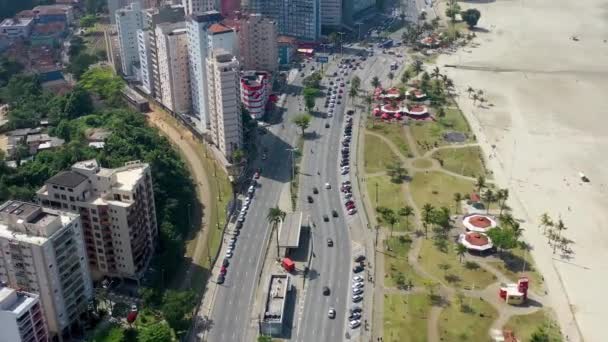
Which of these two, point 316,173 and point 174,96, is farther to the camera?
point 174,96

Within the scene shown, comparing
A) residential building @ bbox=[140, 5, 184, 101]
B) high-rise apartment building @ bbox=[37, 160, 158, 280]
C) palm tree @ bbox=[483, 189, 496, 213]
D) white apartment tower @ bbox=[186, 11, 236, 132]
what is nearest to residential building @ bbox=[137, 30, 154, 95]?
residential building @ bbox=[140, 5, 184, 101]

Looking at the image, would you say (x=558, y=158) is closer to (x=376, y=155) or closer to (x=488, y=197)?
(x=488, y=197)

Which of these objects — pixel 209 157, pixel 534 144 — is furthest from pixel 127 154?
pixel 534 144

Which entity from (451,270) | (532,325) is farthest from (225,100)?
(532,325)

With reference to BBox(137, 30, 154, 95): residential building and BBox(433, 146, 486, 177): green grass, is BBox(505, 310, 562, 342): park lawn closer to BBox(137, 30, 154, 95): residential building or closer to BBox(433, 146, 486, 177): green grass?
BBox(433, 146, 486, 177): green grass

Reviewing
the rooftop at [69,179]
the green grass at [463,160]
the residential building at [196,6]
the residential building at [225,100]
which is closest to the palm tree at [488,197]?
the green grass at [463,160]

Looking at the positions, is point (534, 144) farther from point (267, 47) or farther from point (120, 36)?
point (120, 36)
